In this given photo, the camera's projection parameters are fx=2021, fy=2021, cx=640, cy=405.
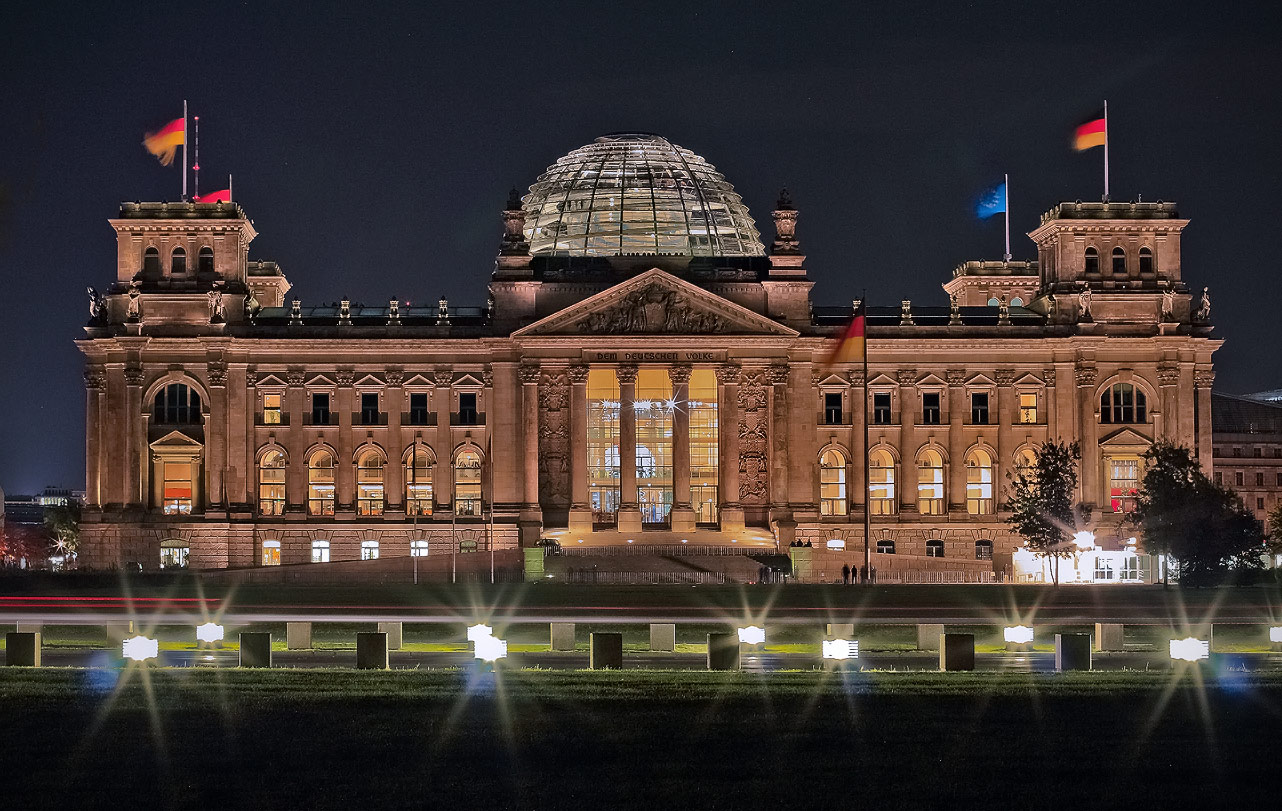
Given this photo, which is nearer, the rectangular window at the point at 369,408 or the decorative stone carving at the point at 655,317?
the decorative stone carving at the point at 655,317

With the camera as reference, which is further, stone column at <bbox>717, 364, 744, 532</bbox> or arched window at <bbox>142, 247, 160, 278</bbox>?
arched window at <bbox>142, 247, 160, 278</bbox>

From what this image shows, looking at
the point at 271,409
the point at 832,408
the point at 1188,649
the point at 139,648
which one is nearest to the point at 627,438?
the point at 832,408

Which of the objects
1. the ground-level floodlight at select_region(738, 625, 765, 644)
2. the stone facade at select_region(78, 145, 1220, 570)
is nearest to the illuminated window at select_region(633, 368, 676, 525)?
the stone facade at select_region(78, 145, 1220, 570)

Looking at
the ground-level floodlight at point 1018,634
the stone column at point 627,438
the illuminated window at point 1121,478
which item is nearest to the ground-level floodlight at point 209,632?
the ground-level floodlight at point 1018,634

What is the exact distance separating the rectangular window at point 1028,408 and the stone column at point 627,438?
84.5 ft

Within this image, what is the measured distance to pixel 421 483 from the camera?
427 ft

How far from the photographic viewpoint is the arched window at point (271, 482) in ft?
428

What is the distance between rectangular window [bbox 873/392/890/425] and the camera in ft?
433

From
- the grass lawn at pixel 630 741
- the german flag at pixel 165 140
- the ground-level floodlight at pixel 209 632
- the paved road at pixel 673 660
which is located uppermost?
the german flag at pixel 165 140

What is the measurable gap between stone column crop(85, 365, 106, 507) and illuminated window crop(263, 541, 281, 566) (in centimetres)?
1096

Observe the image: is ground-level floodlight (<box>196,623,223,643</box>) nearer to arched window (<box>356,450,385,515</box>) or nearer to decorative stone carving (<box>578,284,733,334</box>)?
decorative stone carving (<box>578,284,733,334</box>)

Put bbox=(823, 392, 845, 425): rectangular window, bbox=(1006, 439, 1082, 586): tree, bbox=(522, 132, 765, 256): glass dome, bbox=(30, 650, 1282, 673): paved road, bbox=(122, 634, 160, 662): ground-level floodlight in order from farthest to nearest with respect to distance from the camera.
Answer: bbox=(522, 132, 765, 256): glass dome, bbox=(823, 392, 845, 425): rectangular window, bbox=(1006, 439, 1082, 586): tree, bbox=(30, 650, 1282, 673): paved road, bbox=(122, 634, 160, 662): ground-level floodlight

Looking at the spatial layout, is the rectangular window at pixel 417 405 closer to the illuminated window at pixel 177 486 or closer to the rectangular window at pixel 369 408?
the rectangular window at pixel 369 408

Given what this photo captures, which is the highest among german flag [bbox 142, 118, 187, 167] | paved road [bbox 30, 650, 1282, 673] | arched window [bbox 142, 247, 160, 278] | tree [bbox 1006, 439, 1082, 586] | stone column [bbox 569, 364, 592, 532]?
german flag [bbox 142, 118, 187, 167]
